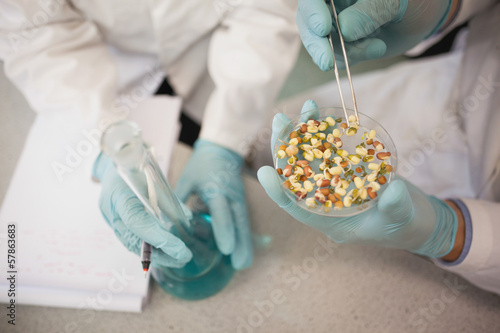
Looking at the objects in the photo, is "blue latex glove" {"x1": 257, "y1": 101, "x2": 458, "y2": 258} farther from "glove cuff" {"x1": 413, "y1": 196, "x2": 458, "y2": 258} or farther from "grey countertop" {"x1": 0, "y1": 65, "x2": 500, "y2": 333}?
"grey countertop" {"x1": 0, "y1": 65, "x2": 500, "y2": 333}

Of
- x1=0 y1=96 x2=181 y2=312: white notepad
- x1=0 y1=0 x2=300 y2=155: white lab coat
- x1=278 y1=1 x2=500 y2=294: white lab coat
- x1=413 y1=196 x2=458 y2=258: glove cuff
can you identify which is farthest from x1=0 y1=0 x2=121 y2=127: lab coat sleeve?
x1=413 y1=196 x2=458 y2=258: glove cuff

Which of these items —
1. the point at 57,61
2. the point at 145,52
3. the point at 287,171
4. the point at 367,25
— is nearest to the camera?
the point at 287,171

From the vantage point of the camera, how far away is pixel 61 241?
0.90 meters

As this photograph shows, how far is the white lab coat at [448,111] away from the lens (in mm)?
1156

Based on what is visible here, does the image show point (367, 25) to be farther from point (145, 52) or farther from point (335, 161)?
point (145, 52)

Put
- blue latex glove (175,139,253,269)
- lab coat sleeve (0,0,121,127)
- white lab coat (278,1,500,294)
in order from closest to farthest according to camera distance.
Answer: blue latex glove (175,139,253,269), lab coat sleeve (0,0,121,127), white lab coat (278,1,500,294)

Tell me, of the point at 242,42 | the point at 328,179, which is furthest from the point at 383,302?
the point at 242,42

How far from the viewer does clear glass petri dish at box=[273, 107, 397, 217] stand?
2.15 ft

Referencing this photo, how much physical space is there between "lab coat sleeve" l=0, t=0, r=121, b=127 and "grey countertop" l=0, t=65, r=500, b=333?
16cm

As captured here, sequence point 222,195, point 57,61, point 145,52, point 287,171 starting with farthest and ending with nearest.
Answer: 1. point 145,52
2. point 57,61
3. point 222,195
4. point 287,171

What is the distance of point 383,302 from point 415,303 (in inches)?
3.1

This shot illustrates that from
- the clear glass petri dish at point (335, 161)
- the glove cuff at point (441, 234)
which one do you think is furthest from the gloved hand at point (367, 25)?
the glove cuff at point (441, 234)

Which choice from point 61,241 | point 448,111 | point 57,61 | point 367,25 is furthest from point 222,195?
point 448,111

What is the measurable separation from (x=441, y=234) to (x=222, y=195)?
1.88ft
